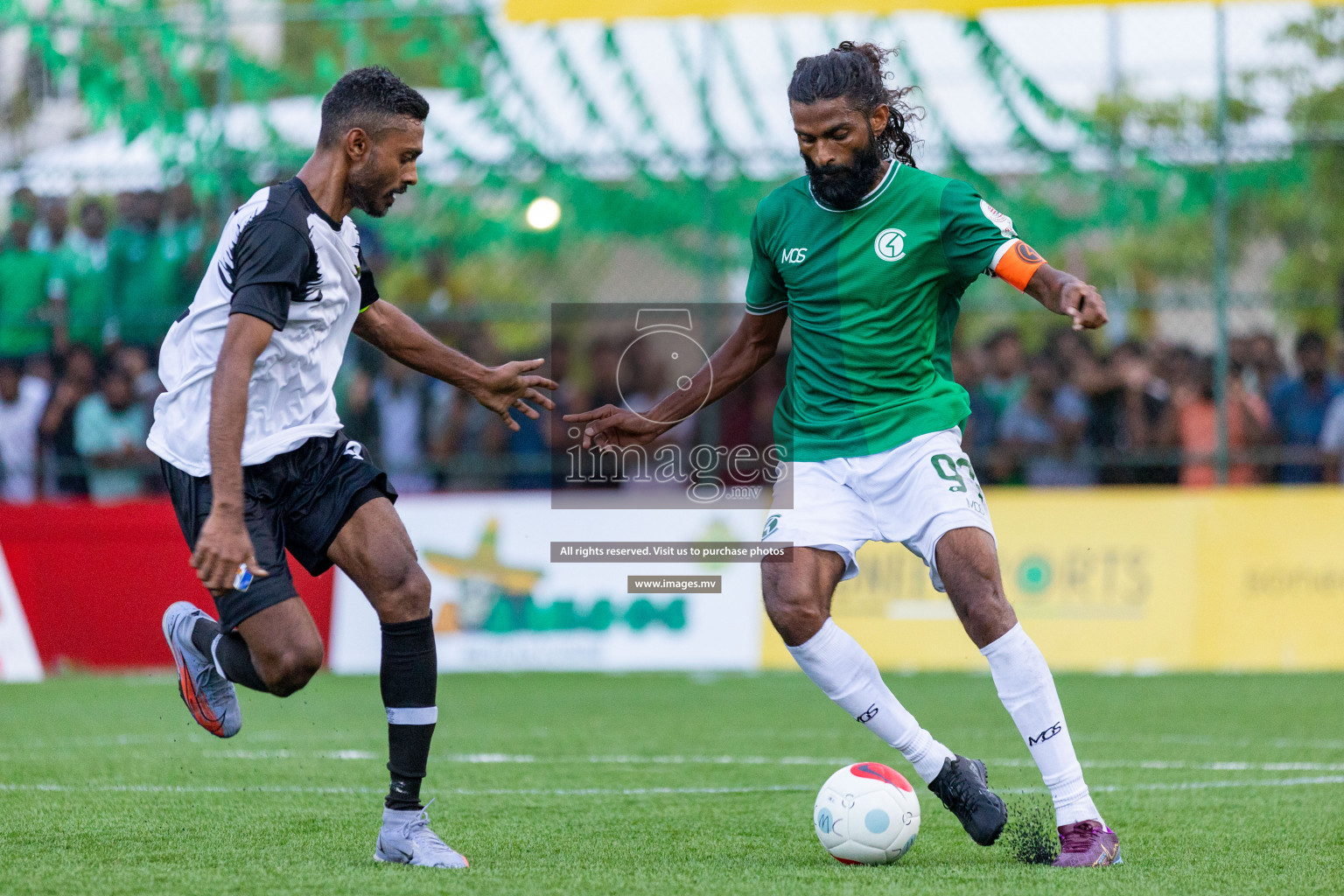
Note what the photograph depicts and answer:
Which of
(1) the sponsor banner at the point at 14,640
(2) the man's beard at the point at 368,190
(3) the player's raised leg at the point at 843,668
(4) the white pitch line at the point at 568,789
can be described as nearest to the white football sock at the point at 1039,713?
(3) the player's raised leg at the point at 843,668

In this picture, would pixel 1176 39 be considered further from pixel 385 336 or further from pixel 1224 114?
pixel 385 336

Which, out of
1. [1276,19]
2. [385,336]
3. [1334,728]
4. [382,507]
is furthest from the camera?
[1276,19]

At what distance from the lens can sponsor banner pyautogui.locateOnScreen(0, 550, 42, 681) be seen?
1148 centimetres

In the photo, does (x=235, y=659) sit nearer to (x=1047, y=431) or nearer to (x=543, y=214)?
(x=1047, y=431)

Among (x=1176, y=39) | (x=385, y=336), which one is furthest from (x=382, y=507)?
(x=1176, y=39)

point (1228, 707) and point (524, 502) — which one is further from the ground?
point (524, 502)

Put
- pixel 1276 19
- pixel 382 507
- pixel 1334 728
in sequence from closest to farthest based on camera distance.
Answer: pixel 382 507
pixel 1334 728
pixel 1276 19

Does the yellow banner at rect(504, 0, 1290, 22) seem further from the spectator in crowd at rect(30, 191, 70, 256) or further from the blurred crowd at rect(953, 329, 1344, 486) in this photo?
the spectator in crowd at rect(30, 191, 70, 256)

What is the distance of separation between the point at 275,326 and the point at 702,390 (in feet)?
5.03

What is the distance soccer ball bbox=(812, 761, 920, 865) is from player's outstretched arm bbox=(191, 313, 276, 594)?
1784mm

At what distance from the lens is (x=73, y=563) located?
11.6 metres

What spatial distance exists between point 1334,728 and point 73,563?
8.24 m

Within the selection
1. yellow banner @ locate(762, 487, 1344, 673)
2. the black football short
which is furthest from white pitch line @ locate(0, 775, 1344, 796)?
yellow banner @ locate(762, 487, 1344, 673)

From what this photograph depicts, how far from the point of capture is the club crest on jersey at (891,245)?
5109 mm
